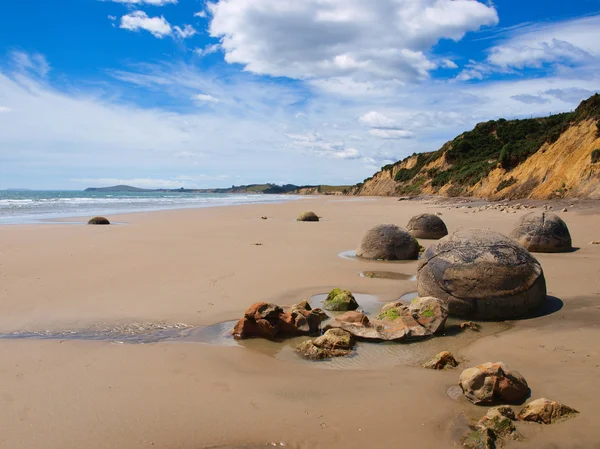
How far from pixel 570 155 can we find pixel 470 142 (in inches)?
1253

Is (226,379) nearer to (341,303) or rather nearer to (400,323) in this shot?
(400,323)

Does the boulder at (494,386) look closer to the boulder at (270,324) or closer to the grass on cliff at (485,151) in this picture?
the boulder at (270,324)

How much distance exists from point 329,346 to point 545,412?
2.02 m

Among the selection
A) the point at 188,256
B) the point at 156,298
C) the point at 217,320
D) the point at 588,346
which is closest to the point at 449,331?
the point at 588,346

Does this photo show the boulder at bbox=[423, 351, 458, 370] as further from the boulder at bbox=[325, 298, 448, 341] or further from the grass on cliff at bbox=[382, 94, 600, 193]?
the grass on cliff at bbox=[382, 94, 600, 193]

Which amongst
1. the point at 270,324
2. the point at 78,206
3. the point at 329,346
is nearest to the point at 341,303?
the point at 270,324

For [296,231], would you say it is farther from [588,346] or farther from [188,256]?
[588,346]

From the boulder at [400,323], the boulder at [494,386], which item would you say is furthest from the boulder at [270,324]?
the boulder at [494,386]

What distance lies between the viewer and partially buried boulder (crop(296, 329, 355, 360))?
461 cm

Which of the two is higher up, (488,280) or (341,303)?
(488,280)

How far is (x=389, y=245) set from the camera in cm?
1009

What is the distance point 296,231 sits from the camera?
16.4m

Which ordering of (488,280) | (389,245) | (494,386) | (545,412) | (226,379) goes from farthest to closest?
(389,245) < (488,280) < (226,379) < (494,386) < (545,412)

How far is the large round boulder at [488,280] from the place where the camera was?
5668 millimetres
